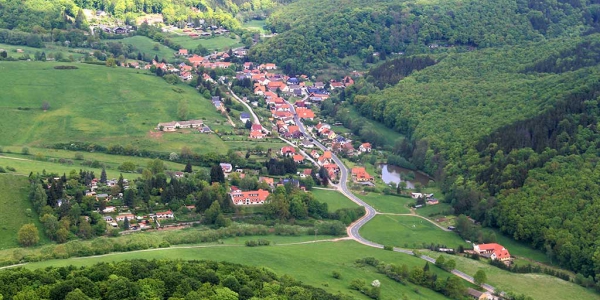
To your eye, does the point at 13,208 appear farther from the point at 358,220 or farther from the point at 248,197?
the point at 358,220

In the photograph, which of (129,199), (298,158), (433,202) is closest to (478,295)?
(433,202)

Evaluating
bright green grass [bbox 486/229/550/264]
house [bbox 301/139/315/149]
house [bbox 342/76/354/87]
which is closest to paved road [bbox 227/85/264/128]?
house [bbox 301/139/315/149]

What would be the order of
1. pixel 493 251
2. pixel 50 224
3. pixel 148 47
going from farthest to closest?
pixel 148 47, pixel 493 251, pixel 50 224

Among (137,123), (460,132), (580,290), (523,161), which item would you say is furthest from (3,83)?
(580,290)

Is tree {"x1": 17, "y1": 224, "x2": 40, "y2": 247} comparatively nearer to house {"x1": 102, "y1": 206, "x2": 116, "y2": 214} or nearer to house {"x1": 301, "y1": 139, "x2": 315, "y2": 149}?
house {"x1": 102, "y1": 206, "x2": 116, "y2": 214}

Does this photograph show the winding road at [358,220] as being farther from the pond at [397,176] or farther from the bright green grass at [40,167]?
the bright green grass at [40,167]

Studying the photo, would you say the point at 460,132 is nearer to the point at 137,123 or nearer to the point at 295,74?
the point at 137,123

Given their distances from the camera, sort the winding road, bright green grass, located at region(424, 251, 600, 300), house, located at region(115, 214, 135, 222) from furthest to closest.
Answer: house, located at region(115, 214, 135, 222) → the winding road → bright green grass, located at region(424, 251, 600, 300)
